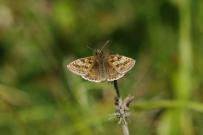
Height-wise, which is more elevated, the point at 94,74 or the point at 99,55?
the point at 99,55

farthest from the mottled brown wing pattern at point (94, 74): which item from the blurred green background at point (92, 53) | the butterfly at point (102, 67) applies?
the blurred green background at point (92, 53)

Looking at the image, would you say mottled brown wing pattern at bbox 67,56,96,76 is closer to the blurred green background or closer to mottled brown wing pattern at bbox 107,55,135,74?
mottled brown wing pattern at bbox 107,55,135,74

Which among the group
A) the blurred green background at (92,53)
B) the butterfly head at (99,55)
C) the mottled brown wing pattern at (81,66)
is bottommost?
the mottled brown wing pattern at (81,66)

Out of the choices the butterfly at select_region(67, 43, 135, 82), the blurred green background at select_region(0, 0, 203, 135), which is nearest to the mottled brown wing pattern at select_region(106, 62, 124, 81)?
the butterfly at select_region(67, 43, 135, 82)

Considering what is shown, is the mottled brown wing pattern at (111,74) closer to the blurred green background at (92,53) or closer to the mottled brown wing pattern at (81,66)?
the mottled brown wing pattern at (81,66)

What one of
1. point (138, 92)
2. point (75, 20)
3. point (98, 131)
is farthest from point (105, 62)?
point (75, 20)

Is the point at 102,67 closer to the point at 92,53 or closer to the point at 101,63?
the point at 101,63

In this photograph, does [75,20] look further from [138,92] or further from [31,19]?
[138,92]

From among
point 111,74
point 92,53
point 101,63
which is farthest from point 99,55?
point 92,53
